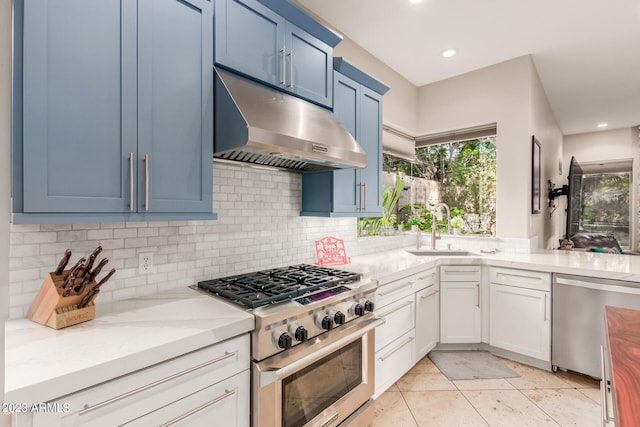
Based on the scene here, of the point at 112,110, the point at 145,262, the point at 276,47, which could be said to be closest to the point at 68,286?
the point at 145,262

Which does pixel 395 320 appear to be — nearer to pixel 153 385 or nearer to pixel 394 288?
pixel 394 288

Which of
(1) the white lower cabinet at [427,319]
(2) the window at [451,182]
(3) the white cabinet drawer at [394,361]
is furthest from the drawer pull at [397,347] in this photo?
(2) the window at [451,182]

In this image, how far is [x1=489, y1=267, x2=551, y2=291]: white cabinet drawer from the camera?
2.63 meters

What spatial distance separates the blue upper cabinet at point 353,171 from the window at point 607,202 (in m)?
6.06

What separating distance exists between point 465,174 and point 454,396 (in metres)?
2.55

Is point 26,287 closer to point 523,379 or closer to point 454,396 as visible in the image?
point 454,396

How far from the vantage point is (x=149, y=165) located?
1.33 meters

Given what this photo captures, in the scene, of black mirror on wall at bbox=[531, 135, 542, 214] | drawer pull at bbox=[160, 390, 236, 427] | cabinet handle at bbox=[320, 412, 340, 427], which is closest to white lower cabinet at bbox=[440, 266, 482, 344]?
black mirror on wall at bbox=[531, 135, 542, 214]

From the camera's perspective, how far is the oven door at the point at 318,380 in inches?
53.2

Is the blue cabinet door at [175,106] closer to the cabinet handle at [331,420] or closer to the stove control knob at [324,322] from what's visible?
the stove control knob at [324,322]

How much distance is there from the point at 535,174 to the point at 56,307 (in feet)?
13.9

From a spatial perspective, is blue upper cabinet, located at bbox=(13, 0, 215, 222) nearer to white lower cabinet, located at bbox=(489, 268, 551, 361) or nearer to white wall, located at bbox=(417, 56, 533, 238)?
white lower cabinet, located at bbox=(489, 268, 551, 361)

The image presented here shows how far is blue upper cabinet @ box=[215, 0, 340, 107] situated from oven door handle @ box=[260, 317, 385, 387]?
1479 millimetres

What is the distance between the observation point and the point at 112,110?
4.03 feet
